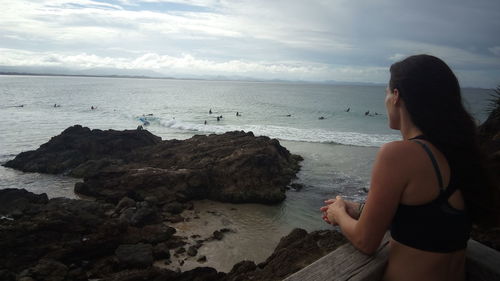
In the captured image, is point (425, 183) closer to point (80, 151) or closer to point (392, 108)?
point (392, 108)

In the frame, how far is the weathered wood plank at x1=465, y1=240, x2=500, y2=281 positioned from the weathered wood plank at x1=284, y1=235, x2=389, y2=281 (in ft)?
1.74

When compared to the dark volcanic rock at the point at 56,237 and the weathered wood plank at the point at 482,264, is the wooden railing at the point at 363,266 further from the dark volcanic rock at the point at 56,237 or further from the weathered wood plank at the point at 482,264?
the dark volcanic rock at the point at 56,237

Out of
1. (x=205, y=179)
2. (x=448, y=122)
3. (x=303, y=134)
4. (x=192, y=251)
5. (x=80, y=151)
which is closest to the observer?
(x=448, y=122)

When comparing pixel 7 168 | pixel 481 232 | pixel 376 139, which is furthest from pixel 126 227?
pixel 376 139

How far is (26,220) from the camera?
10.3 meters

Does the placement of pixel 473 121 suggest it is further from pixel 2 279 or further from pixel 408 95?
pixel 2 279

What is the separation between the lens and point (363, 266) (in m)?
1.94

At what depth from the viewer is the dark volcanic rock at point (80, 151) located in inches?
740

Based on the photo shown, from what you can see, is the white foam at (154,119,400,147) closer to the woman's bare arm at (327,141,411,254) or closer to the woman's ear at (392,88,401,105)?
the woman's ear at (392,88,401,105)

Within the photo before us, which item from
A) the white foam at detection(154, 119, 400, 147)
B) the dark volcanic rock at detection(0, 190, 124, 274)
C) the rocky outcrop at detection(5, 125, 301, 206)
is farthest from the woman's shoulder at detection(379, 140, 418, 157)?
the white foam at detection(154, 119, 400, 147)

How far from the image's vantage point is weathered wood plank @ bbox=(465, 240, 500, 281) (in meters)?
2.08

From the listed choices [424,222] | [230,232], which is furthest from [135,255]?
[424,222]

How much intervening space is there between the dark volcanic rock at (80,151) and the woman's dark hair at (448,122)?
17.9 metres

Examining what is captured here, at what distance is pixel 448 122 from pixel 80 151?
21071 mm
